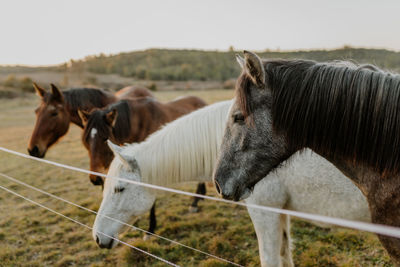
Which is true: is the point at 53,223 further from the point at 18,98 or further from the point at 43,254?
the point at 18,98

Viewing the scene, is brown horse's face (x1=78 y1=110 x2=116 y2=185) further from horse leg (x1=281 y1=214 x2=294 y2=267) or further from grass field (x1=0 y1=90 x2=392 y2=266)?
horse leg (x1=281 y1=214 x2=294 y2=267)

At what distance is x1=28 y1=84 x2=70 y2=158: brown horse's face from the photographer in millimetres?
4941

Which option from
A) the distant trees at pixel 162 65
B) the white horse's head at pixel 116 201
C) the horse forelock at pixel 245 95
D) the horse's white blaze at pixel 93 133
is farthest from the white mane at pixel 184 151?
the distant trees at pixel 162 65

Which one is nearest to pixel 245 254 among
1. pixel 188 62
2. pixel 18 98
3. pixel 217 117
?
pixel 217 117

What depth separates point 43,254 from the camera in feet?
13.4

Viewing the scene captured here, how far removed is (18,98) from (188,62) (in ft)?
158

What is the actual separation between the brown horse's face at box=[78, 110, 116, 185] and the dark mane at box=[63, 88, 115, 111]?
1.64m

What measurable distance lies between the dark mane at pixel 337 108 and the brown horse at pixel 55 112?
4.72 metres

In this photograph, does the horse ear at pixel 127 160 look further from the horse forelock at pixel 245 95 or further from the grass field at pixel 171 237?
the horse forelock at pixel 245 95

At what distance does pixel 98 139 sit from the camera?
3.84 metres

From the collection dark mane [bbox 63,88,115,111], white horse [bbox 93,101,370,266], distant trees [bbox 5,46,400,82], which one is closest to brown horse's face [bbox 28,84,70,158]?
dark mane [bbox 63,88,115,111]

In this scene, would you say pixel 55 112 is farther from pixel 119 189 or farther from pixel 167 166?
pixel 167 166

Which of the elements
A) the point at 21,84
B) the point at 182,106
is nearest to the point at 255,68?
the point at 182,106

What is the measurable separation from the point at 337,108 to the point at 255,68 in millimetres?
475
